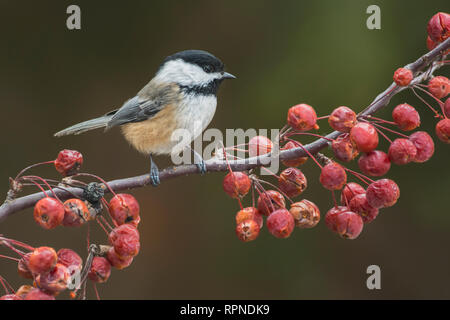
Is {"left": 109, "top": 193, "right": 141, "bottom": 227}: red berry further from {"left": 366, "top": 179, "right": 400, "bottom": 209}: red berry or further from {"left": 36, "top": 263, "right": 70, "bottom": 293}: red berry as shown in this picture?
{"left": 366, "top": 179, "right": 400, "bottom": 209}: red berry

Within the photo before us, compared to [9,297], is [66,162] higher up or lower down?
higher up

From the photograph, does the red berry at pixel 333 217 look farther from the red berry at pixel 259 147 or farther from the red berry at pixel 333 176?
the red berry at pixel 259 147

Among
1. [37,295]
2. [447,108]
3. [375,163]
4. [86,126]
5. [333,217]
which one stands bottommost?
[37,295]

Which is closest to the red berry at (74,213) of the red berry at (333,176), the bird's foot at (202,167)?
the bird's foot at (202,167)

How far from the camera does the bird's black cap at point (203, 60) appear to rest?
1.62 metres

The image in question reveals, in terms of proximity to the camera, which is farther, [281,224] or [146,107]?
[146,107]

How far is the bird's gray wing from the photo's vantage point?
1.76 metres

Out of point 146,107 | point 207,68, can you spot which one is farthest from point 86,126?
point 207,68

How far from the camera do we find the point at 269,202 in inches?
45.8

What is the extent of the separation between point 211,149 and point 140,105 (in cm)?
62

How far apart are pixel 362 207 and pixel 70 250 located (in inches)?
25.4

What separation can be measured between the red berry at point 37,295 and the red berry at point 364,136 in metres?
0.66

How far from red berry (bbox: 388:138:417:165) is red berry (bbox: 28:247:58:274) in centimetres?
71

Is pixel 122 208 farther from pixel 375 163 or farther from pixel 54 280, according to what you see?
pixel 375 163
